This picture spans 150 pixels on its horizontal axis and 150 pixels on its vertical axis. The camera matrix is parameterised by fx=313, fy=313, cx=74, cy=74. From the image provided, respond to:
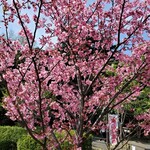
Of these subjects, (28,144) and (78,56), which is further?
(28,144)

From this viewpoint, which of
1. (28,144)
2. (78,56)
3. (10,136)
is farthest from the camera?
(10,136)

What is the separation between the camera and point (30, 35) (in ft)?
14.1

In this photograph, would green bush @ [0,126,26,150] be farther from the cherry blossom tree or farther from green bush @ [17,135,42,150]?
the cherry blossom tree

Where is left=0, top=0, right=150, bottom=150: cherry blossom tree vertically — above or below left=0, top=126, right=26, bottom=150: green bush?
above

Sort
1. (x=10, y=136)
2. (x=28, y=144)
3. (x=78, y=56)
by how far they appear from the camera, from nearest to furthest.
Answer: (x=78, y=56) → (x=28, y=144) → (x=10, y=136)

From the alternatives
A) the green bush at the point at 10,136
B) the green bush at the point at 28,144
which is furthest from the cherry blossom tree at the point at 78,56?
the green bush at the point at 10,136

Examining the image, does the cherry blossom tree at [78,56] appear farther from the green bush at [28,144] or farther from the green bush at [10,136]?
the green bush at [10,136]

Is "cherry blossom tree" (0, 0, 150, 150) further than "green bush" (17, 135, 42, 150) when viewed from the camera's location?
No

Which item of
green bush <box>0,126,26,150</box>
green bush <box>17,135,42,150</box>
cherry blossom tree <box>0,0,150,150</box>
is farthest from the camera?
green bush <box>0,126,26,150</box>

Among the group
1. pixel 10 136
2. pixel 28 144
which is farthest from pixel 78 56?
pixel 10 136

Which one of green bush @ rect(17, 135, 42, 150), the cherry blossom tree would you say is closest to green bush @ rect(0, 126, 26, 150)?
green bush @ rect(17, 135, 42, 150)

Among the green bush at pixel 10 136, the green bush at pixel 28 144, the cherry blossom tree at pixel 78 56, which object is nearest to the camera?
the cherry blossom tree at pixel 78 56

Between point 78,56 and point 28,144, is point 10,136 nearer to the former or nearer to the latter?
point 28,144

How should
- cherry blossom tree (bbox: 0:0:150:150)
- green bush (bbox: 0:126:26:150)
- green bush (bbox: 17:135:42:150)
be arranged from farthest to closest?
1. green bush (bbox: 0:126:26:150)
2. green bush (bbox: 17:135:42:150)
3. cherry blossom tree (bbox: 0:0:150:150)
